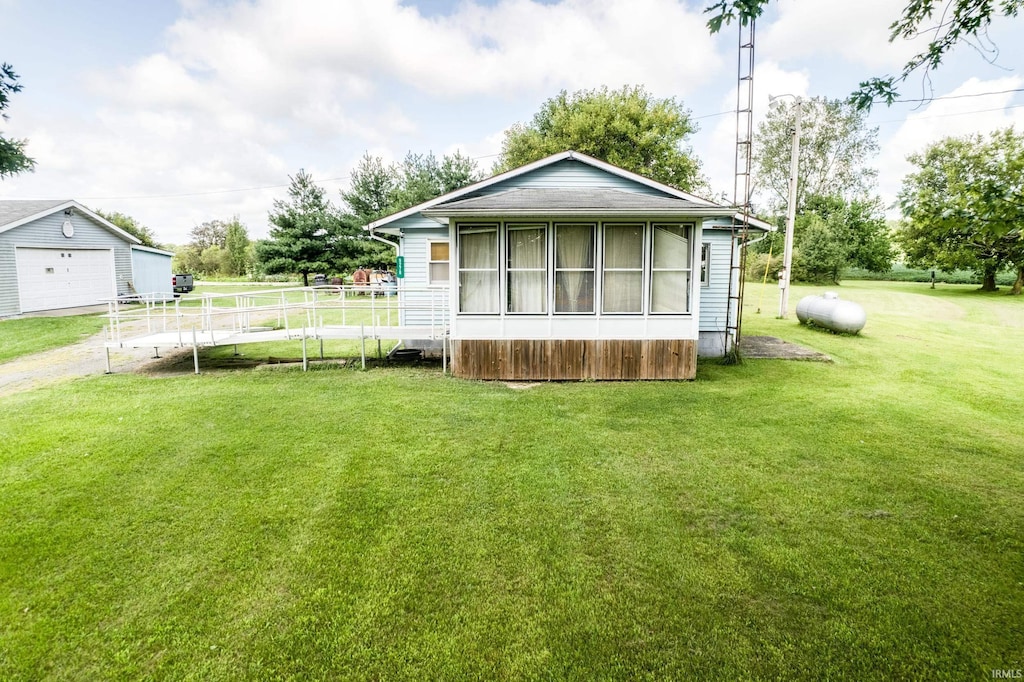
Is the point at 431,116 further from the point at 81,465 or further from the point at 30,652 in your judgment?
the point at 30,652

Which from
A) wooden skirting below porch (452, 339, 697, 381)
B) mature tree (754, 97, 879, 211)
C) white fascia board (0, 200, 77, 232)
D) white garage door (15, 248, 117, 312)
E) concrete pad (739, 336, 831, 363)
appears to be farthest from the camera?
mature tree (754, 97, 879, 211)

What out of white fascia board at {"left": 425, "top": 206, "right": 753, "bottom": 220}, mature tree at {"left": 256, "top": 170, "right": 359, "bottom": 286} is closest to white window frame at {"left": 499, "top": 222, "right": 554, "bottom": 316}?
white fascia board at {"left": 425, "top": 206, "right": 753, "bottom": 220}

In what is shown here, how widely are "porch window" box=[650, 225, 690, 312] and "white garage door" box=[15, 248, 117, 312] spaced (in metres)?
19.8

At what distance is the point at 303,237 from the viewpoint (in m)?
27.4

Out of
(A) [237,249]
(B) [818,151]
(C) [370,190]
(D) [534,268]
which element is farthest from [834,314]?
(A) [237,249]

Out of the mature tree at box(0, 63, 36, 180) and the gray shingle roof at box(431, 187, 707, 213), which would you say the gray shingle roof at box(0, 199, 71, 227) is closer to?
the mature tree at box(0, 63, 36, 180)

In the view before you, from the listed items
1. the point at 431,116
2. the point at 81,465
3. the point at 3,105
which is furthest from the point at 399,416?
the point at 431,116

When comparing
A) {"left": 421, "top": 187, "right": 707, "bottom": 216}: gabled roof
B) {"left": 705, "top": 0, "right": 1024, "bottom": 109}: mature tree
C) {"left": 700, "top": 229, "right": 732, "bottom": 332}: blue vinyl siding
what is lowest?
{"left": 700, "top": 229, "right": 732, "bottom": 332}: blue vinyl siding

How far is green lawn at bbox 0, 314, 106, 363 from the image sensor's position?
10422 millimetres

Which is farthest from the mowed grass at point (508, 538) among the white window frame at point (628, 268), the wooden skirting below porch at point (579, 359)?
the white window frame at point (628, 268)

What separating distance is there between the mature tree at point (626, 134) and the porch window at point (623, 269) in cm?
2292

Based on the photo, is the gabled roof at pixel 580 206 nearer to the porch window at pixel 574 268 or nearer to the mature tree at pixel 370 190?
the porch window at pixel 574 268

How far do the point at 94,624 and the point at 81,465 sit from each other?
2626 mm

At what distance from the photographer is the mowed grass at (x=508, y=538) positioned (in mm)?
2441
